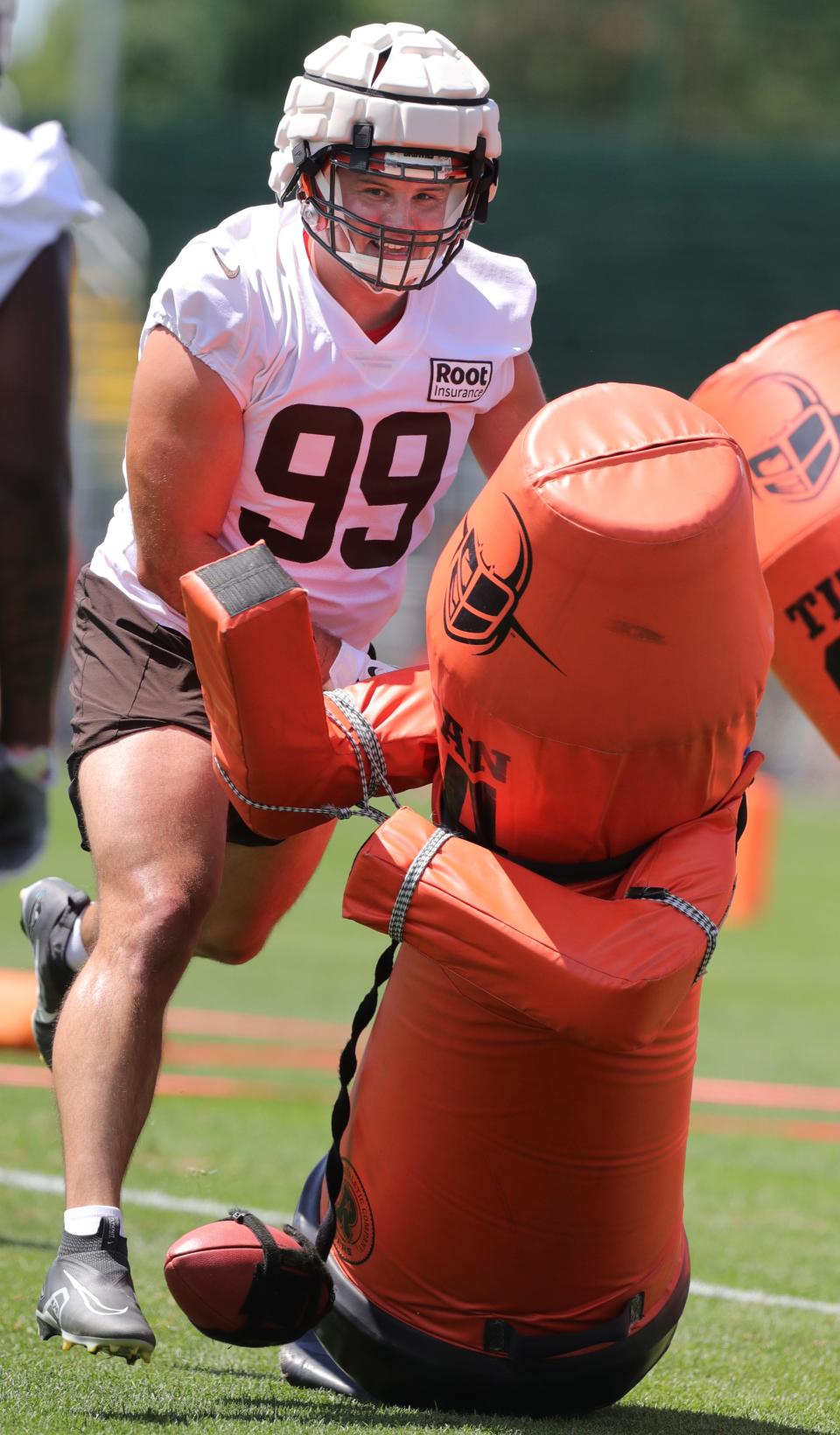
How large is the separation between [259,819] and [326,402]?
780 mm

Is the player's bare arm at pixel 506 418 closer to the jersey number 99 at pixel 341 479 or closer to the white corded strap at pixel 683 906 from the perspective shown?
the jersey number 99 at pixel 341 479

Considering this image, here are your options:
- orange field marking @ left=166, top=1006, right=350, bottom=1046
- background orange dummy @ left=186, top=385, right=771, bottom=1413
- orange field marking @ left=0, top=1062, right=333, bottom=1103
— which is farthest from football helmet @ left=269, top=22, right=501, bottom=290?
orange field marking @ left=166, top=1006, right=350, bottom=1046

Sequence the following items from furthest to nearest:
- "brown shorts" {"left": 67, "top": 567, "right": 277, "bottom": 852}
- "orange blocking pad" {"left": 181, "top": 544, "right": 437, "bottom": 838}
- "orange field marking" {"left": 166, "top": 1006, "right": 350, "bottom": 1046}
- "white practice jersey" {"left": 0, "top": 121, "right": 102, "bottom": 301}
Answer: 1. "orange field marking" {"left": 166, "top": 1006, "right": 350, "bottom": 1046}
2. "white practice jersey" {"left": 0, "top": 121, "right": 102, "bottom": 301}
3. "brown shorts" {"left": 67, "top": 567, "right": 277, "bottom": 852}
4. "orange blocking pad" {"left": 181, "top": 544, "right": 437, "bottom": 838}

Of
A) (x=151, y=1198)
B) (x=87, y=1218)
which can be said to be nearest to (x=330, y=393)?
(x=87, y=1218)

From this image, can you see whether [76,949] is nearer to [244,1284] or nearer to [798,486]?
[244,1284]

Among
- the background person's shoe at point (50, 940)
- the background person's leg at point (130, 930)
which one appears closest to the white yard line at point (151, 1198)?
the background person's shoe at point (50, 940)

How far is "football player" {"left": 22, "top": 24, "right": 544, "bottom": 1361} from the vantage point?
3.01 metres

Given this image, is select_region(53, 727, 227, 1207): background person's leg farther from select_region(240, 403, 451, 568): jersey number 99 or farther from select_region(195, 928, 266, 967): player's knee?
select_region(195, 928, 266, 967): player's knee

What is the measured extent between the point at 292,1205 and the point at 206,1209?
9.5 inches

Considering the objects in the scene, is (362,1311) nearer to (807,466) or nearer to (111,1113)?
(111,1113)

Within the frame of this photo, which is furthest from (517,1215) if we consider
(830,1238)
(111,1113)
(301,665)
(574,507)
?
(830,1238)

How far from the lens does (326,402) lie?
3311mm

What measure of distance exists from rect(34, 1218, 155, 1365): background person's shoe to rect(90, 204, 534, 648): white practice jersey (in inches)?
44.2

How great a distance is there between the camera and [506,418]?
3.56m
